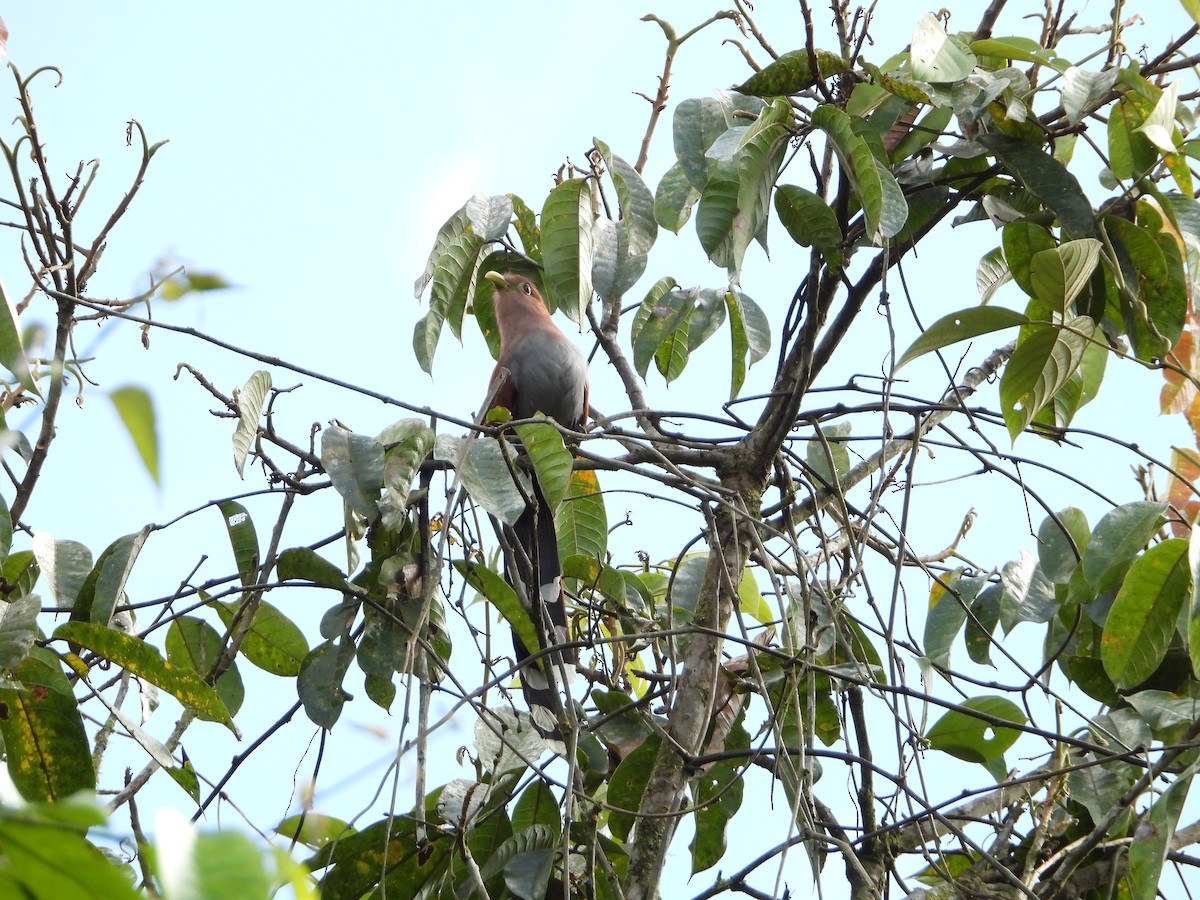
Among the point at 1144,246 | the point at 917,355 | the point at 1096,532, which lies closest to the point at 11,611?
the point at 917,355

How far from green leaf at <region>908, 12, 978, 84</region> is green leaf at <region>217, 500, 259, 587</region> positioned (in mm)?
1182

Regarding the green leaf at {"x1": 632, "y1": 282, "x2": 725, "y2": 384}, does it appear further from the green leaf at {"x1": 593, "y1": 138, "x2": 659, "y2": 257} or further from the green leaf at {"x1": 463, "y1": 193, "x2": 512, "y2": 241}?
the green leaf at {"x1": 463, "y1": 193, "x2": 512, "y2": 241}

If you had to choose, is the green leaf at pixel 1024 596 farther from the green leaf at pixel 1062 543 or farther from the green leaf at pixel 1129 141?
the green leaf at pixel 1129 141

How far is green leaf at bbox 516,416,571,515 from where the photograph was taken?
58.6 inches

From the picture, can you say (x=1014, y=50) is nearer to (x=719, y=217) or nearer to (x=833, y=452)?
(x=719, y=217)

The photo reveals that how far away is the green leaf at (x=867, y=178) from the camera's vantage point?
1.49 metres

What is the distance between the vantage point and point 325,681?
153cm

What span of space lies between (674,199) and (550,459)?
1.75 ft

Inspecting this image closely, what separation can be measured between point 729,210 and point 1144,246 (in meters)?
0.63

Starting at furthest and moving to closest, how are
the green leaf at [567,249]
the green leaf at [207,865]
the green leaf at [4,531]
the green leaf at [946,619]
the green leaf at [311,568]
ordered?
the green leaf at [946,619], the green leaf at [567,249], the green leaf at [311,568], the green leaf at [4,531], the green leaf at [207,865]

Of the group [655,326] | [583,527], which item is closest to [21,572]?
[583,527]

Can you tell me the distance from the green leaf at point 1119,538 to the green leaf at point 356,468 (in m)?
1.08

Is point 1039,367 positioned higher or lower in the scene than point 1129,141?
lower

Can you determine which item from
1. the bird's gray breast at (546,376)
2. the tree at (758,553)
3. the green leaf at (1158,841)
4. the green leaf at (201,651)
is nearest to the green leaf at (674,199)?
the tree at (758,553)
